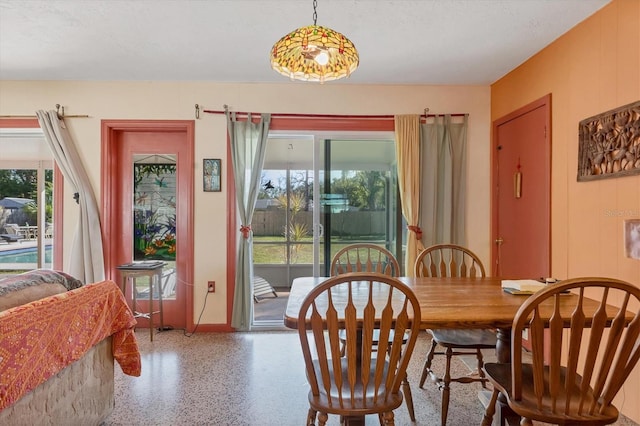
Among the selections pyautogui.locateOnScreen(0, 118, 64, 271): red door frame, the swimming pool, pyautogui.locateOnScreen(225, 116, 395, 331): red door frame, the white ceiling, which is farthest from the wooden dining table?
the swimming pool

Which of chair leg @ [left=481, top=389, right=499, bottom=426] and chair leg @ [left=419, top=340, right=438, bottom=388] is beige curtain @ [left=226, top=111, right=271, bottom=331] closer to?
chair leg @ [left=419, top=340, right=438, bottom=388]

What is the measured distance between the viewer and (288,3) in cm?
223

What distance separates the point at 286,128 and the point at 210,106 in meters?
0.78

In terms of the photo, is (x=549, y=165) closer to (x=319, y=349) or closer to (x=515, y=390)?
(x=515, y=390)

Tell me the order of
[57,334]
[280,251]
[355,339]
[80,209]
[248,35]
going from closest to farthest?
[355,339]
[57,334]
[248,35]
[80,209]
[280,251]

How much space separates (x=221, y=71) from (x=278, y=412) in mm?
2822

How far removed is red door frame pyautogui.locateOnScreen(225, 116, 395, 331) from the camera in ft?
11.6

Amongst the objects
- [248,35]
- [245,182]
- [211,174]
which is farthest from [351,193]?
[248,35]

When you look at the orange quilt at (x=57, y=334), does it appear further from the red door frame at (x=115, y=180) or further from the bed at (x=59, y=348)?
Answer: the red door frame at (x=115, y=180)

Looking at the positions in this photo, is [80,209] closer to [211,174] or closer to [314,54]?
[211,174]

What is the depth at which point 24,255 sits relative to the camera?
143 inches

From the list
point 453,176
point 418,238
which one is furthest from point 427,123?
point 418,238

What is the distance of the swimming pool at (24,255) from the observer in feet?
11.9

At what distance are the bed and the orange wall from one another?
9.39 feet
